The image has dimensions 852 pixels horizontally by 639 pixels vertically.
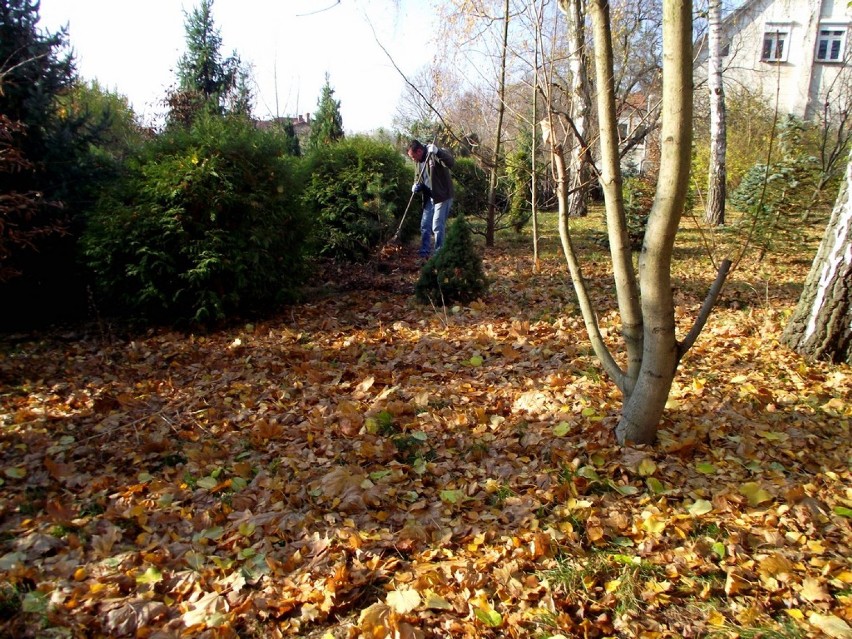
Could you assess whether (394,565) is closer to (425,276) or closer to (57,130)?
(425,276)

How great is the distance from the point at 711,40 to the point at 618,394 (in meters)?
10.1

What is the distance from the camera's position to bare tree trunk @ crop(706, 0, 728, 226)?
10.8 metres

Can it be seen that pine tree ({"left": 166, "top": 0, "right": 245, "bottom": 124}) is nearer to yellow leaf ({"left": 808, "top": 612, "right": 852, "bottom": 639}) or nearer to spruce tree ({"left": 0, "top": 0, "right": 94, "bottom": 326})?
spruce tree ({"left": 0, "top": 0, "right": 94, "bottom": 326})

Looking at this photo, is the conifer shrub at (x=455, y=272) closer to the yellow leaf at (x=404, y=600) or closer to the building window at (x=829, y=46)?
the yellow leaf at (x=404, y=600)

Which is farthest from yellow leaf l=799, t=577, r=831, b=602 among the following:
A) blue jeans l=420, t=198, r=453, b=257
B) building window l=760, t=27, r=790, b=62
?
blue jeans l=420, t=198, r=453, b=257

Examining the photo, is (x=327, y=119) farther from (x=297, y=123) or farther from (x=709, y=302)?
(x=709, y=302)

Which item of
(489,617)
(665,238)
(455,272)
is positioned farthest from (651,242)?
(455,272)

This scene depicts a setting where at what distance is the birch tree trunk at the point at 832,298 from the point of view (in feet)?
13.4

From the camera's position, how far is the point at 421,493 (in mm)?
3172

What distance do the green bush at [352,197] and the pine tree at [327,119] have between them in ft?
24.4

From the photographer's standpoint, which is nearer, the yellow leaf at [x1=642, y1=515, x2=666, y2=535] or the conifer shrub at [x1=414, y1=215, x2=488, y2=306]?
the yellow leaf at [x1=642, y1=515, x2=666, y2=535]

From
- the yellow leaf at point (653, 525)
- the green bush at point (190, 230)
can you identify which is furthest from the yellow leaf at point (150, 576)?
the green bush at point (190, 230)

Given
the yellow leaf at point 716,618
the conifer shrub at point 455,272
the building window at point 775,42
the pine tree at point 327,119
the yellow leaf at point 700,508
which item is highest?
the pine tree at point 327,119

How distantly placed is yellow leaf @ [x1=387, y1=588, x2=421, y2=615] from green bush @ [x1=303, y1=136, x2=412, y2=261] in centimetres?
624
